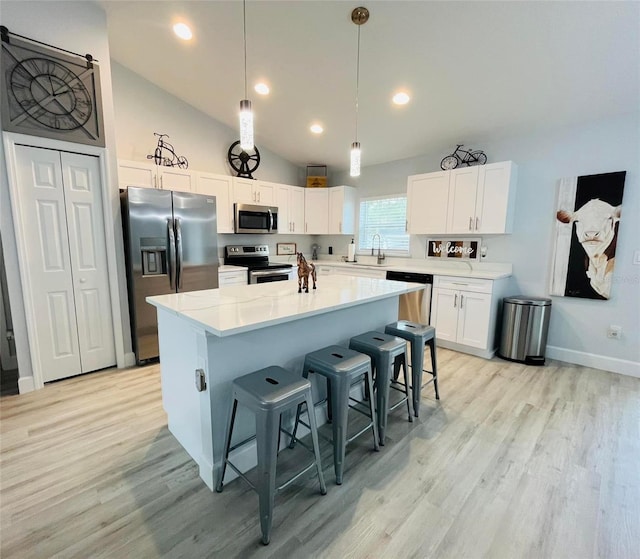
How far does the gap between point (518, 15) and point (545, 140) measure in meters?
1.68

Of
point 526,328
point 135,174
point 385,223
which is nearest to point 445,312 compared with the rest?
point 526,328

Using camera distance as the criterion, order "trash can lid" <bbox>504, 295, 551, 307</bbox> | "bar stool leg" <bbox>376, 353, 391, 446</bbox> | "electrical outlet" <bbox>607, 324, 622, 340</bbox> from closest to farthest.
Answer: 1. "bar stool leg" <bbox>376, 353, 391, 446</bbox>
2. "electrical outlet" <bbox>607, 324, 622, 340</bbox>
3. "trash can lid" <bbox>504, 295, 551, 307</bbox>

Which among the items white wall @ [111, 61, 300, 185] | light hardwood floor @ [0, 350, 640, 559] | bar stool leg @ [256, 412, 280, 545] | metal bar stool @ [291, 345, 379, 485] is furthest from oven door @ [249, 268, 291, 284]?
bar stool leg @ [256, 412, 280, 545]

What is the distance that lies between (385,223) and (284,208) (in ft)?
5.43

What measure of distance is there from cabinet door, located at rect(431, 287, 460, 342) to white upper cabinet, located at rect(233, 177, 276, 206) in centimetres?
278

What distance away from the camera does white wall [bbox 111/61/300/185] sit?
367 cm

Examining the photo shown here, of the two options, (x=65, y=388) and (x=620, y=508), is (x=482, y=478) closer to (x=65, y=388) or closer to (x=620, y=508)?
(x=620, y=508)

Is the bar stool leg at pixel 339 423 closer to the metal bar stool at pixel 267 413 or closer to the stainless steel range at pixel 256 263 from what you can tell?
the metal bar stool at pixel 267 413

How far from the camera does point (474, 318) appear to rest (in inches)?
142

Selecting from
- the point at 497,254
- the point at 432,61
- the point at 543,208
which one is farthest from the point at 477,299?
the point at 432,61

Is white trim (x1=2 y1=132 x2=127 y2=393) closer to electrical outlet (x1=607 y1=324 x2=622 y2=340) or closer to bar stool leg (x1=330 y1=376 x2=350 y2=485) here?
bar stool leg (x1=330 y1=376 x2=350 y2=485)

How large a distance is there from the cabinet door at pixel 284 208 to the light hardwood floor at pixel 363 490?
320 cm

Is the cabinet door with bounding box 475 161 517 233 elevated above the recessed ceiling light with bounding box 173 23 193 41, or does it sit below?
below

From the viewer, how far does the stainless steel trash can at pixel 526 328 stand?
3385mm
